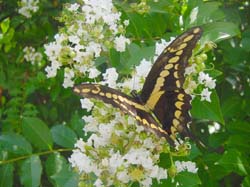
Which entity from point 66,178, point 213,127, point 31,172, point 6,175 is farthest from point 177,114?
point 213,127

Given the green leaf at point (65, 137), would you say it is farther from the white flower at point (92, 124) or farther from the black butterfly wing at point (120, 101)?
the black butterfly wing at point (120, 101)

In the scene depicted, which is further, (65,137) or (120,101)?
(65,137)

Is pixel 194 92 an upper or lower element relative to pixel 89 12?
lower

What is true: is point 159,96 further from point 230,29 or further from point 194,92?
point 230,29

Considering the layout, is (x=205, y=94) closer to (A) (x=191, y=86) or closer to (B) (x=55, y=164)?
(A) (x=191, y=86)

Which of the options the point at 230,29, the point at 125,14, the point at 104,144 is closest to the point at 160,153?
the point at 104,144

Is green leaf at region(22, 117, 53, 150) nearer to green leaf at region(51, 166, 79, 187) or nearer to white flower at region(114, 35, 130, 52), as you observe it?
green leaf at region(51, 166, 79, 187)

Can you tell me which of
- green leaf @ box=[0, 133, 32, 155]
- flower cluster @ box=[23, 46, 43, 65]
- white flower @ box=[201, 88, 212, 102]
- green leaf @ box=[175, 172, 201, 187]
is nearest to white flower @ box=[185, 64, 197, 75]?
white flower @ box=[201, 88, 212, 102]
